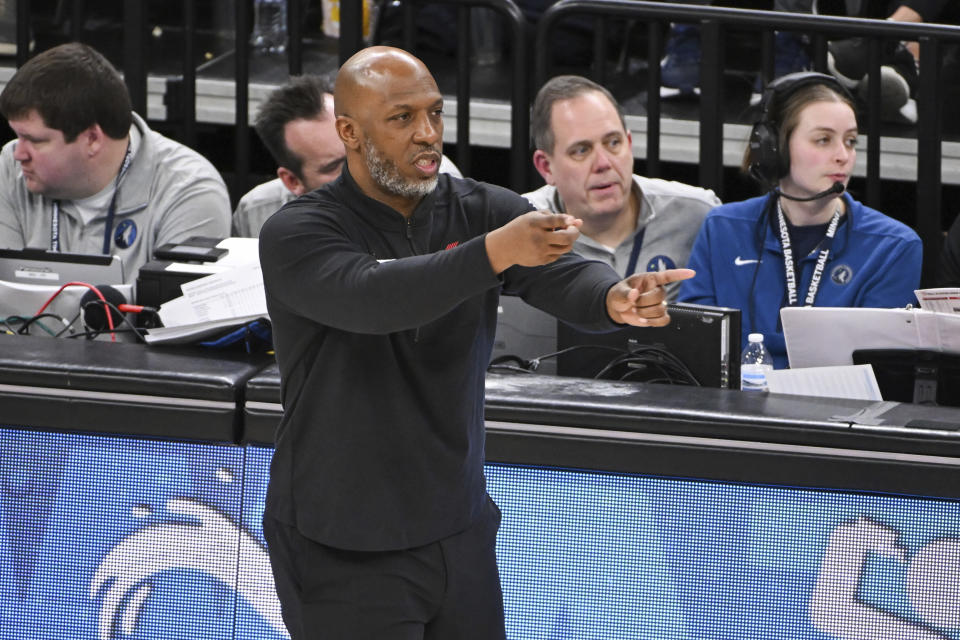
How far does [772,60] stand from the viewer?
500cm

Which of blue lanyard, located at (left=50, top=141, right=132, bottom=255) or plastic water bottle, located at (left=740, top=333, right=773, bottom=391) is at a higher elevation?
blue lanyard, located at (left=50, top=141, right=132, bottom=255)

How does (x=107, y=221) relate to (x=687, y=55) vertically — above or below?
below

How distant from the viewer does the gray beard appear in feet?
7.57

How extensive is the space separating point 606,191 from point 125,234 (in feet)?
5.20

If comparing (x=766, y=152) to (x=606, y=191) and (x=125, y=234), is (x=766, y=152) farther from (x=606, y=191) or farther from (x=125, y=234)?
(x=125, y=234)

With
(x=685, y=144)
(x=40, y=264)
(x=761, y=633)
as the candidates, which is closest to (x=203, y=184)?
(x=40, y=264)

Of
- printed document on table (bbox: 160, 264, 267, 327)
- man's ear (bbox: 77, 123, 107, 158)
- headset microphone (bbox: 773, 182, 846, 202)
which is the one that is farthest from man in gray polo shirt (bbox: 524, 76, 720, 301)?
man's ear (bbox: 77, 123, 107, 158)

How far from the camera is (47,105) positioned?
173 inches

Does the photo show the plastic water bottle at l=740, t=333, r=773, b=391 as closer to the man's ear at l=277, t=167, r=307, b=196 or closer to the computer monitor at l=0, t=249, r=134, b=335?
the computer monitor at l=0, t=249, r=134, b=335

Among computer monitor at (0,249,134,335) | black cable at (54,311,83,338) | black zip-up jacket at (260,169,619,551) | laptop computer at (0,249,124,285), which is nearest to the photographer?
black zip-up jacket at (260,169,619,551)

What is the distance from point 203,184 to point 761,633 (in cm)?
258

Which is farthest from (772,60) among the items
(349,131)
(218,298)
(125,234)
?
(349,131)

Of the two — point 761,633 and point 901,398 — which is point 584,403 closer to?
point 761,633

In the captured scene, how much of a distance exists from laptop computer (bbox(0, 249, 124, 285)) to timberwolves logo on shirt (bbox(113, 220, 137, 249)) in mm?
693
